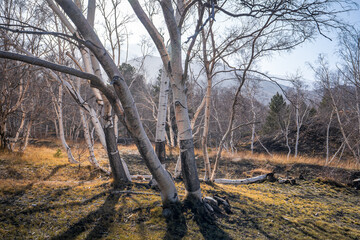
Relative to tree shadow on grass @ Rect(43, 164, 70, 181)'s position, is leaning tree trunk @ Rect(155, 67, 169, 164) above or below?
above

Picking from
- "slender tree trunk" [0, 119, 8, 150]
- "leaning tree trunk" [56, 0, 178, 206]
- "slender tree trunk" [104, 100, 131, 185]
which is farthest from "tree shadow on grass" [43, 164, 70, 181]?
"leaning tree trunk" [56, 0, 178, 206]

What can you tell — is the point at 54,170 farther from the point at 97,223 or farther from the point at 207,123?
the point at 207,123

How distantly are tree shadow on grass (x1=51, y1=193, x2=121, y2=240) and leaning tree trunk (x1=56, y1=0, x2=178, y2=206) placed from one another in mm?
855

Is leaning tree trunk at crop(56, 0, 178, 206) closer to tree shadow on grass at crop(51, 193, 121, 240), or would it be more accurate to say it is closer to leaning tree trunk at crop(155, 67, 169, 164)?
tree shadow on grass at crop(51, 193, 121, 240)

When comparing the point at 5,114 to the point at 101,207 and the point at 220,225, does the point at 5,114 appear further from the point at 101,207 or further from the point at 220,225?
the point at 220,225

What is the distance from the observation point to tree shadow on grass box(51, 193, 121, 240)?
2371 mm

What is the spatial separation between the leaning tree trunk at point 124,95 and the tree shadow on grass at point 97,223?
0.85 metres

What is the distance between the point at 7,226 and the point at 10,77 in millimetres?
7992

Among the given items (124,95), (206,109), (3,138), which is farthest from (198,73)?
Answer: (3,138)

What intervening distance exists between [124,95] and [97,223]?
1778 mm

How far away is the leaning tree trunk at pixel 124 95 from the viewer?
7.70 ft

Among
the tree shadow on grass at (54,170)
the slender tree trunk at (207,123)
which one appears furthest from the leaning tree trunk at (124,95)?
the tree shadow on grass at (54,170)

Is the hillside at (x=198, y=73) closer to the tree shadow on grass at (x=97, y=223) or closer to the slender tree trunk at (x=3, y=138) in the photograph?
the tree shadow on grass at (x=97, y=223)

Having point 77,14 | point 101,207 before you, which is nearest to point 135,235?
point 101,207
